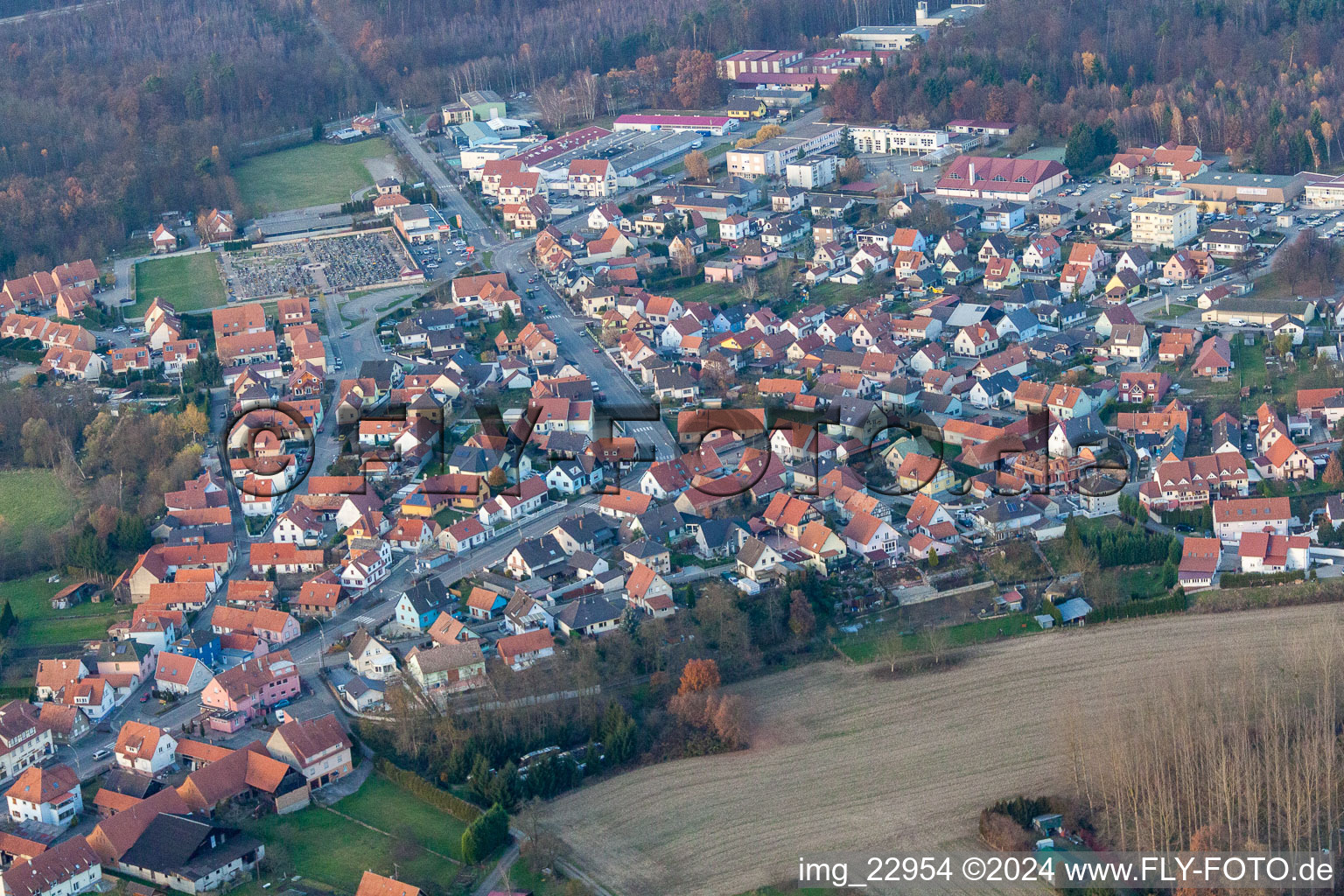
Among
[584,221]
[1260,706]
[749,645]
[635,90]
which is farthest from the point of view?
[635,90]

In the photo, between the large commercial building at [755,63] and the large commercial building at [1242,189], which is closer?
the large commercial building at [1242,189]

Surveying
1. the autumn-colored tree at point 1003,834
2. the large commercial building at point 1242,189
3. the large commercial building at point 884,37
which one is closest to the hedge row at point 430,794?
the autumn-colored tree at point 1003,834

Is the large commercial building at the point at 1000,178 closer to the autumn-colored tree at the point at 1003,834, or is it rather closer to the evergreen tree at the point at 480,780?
the autumn-colored tree at the point at 1003,834

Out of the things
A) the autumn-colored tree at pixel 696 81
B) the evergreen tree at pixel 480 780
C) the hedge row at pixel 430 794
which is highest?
the autumn-colored tree at pixel 696 81

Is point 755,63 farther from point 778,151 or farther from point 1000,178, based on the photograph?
point 1000,178

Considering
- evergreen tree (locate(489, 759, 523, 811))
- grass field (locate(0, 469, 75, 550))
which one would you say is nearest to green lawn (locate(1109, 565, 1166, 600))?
evergreen tree (locate(489, 759, 523, 811))

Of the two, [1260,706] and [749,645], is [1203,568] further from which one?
[749,645]

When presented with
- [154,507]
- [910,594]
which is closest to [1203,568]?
[910,594]
